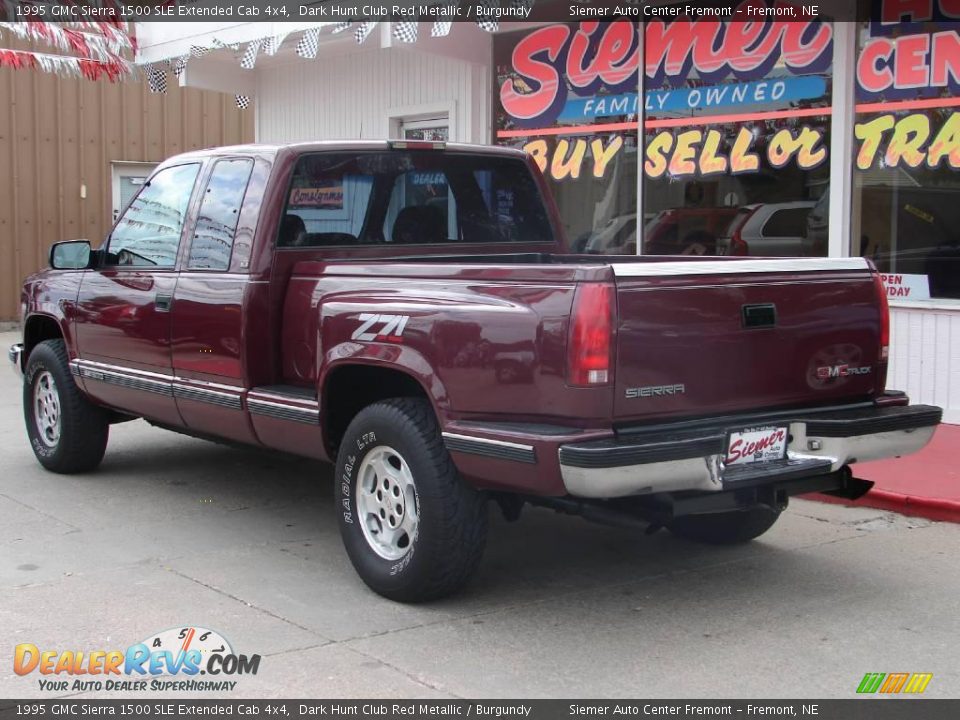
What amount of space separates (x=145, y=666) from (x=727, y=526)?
2969 mm

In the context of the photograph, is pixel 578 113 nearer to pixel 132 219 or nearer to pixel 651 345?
pixel 132 219

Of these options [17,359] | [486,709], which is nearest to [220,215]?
[17,359]

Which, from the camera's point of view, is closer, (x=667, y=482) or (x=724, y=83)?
(x=667, y=482)

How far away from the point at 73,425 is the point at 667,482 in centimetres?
449

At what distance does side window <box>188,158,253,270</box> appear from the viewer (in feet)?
19.6

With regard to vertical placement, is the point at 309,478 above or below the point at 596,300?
below

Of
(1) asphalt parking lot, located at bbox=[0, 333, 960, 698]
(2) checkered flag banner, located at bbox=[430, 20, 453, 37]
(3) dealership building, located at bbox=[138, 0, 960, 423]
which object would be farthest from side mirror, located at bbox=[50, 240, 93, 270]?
(3) dealership building, located at bbox=[138, 0, 960, 423]

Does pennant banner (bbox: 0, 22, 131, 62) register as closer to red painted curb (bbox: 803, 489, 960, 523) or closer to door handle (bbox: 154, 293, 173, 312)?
door handle (bbox: 154, 293, 173, 312)

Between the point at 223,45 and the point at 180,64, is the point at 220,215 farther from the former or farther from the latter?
the point at 180,64

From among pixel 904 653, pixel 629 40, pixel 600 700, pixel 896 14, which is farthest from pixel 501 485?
pixel 629 40

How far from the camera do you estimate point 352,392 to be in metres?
5.39

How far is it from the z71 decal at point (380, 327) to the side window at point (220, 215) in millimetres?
1208

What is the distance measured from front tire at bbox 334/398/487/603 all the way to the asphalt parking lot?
16cm

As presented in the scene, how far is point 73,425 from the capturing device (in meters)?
7.41
